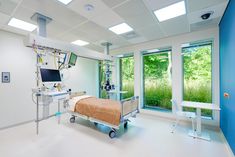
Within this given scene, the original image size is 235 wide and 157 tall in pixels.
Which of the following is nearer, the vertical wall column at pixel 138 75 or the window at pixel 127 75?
the vertical wall column at pixel 138 75

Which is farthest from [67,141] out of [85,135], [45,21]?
[45,21]

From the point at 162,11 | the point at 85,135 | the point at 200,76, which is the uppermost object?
the point at 162,11

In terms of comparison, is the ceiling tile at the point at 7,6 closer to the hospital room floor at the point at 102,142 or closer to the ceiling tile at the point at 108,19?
the ceiling tile at the point at 108,19

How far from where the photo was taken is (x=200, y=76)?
3.80 meters

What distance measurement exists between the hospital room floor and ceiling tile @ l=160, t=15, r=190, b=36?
2.86 m

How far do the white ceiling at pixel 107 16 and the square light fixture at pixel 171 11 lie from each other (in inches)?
4.3

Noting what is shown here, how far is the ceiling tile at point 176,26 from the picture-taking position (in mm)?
3027

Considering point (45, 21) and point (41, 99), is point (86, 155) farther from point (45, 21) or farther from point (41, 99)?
point (45, 21)

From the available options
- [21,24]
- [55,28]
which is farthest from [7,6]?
[55,28]

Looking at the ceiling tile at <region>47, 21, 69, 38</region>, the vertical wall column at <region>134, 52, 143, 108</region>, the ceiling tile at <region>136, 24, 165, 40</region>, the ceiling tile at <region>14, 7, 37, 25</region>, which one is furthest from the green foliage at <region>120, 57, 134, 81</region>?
the ceiling tile at <region>14, 7, 37, 25</region>

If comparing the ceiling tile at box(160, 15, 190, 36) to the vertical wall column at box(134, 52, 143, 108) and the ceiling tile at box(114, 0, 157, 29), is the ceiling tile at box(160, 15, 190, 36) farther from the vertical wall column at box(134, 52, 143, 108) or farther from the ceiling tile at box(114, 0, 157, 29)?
the vertical wall column at box(134, 52, 143, 108)

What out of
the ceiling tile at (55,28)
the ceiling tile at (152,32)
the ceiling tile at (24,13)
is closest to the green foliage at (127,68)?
the ceiling tile at (152,32)

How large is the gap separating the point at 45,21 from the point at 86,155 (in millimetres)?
3122

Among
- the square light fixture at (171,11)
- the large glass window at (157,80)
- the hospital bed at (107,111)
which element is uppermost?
the square light fixture at (171,11)
